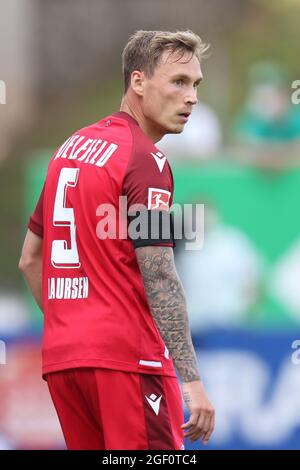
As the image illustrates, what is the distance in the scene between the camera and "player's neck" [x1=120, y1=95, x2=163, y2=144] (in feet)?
12.9

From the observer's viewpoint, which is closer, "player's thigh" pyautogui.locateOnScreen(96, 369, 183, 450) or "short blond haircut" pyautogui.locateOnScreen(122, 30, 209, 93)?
"player's thigh" pyautogui.locateOnScreen(96, 369, 183, 450)

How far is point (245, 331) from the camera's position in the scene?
7582 millimetres

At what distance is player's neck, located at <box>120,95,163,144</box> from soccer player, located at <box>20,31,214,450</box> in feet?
0.29

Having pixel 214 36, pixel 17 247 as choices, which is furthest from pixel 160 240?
pixel 214 36

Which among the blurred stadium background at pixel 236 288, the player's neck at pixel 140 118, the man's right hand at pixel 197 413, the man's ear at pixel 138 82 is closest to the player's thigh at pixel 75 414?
the man's right hand at pixel 197 413

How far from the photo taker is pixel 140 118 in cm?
393

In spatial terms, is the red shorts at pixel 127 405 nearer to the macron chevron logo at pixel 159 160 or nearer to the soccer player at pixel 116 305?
the soccer player at pixel 116 305

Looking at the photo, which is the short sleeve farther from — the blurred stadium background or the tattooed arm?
the blurred stadium background

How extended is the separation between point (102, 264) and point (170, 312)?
0.31m

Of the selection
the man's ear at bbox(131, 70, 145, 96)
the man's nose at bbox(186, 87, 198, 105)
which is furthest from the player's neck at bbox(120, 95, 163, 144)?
the man's nose at bbox(186, 87, 198, 105)

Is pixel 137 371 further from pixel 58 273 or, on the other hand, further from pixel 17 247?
pixel 17 247

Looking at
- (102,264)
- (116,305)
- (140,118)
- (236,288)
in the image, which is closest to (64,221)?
(102,264)

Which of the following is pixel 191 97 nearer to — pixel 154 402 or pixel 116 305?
pixel 116 305
